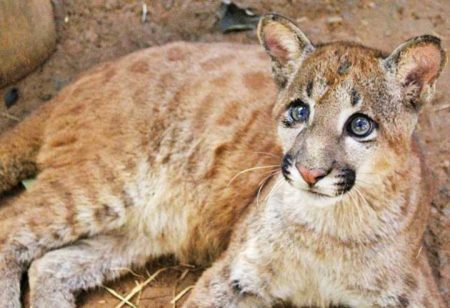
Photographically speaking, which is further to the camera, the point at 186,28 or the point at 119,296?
the point at 186,28

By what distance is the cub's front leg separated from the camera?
429cm

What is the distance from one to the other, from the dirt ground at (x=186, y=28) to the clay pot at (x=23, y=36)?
0.32 feet

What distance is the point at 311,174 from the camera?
3.55m

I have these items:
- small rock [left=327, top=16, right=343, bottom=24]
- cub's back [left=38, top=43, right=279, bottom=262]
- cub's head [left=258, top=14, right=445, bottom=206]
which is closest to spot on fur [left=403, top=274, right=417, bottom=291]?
cub's head [left=258, top=14, right=445, bottom=206]

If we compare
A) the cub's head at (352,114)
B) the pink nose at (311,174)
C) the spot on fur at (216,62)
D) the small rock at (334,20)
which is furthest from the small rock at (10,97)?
the pink nose at (311,174)

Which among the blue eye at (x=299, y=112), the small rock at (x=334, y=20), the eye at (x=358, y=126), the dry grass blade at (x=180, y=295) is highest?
the eye at (x=358, y=126)

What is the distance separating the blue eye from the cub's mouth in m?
0.22

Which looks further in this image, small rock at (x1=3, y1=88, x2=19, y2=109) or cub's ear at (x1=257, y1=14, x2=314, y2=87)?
small rock at (x1=3, y1=88, x2=19, y2=109)

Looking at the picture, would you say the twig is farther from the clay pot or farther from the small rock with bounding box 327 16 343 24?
the small rock with bounding box 327 16 343 24

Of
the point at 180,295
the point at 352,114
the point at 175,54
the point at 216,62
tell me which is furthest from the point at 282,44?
the point at 180,295

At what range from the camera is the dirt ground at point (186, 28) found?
5.83 m

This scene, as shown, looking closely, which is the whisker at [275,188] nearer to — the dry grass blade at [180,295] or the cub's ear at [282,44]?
the cub's ear at [282,44]

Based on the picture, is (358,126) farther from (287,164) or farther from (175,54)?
(175,54)

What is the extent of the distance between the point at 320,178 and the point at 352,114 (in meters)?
0.33
